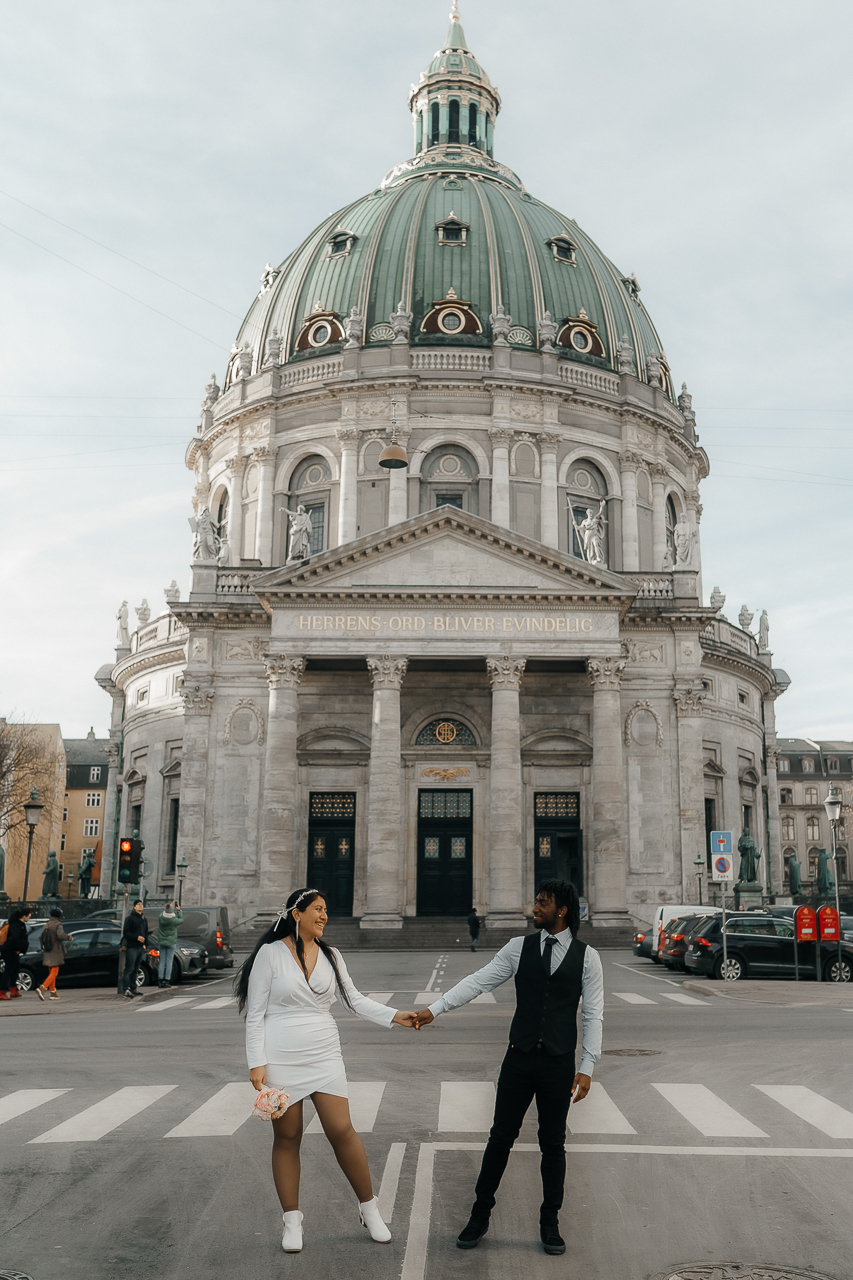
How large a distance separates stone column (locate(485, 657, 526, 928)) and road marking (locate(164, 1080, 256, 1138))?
105 feet

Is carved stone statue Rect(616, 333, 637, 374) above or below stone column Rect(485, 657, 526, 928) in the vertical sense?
above

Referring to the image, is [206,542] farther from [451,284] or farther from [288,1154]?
[288,1154]

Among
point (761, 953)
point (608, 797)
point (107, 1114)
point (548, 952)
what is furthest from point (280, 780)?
point (548, 952)

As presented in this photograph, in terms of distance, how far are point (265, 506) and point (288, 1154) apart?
54.3m

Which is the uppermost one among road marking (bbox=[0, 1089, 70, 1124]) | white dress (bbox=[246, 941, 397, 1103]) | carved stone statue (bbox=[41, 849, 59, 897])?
carved stone statue (bbox=[41, 849, 59, 897])

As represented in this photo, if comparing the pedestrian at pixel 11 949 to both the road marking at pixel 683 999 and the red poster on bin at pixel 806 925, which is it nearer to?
the road marking at pixel 683 999

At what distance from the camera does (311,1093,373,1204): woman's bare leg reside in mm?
6871

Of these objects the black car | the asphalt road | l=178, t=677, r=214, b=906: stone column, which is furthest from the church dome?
the asphalt road

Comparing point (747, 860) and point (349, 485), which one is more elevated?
point (349, 485)

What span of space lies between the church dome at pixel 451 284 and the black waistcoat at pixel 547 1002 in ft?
178

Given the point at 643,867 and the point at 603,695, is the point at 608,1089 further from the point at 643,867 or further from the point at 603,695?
the point at 643,867

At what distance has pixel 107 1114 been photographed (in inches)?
427

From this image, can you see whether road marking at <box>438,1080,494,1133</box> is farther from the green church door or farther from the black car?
the green church door

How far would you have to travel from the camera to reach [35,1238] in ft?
23.7
